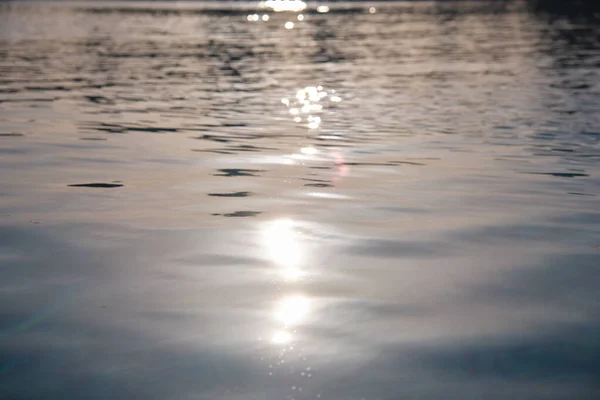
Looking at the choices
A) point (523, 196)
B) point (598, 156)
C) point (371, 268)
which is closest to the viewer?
point (371, 268)

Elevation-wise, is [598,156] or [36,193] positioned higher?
[36,193]

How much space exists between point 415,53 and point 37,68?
17.0m

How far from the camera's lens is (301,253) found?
7.25 meters

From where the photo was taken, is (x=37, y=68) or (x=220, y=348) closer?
(x=220, y=348)

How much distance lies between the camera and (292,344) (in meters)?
5.14

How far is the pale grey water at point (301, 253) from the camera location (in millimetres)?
4805

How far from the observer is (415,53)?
129 ft

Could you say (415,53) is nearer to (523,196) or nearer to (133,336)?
(523,196)

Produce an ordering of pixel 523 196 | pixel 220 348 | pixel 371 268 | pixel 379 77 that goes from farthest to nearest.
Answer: pixel 379 77 → pixel 523 196 → pixel 371 268 → pixel 220 348

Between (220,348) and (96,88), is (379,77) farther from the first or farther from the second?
(220,348)

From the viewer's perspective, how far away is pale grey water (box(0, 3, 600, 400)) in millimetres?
4805

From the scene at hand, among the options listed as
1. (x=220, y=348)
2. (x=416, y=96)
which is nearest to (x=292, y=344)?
(x=220, y=348)

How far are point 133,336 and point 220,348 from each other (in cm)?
58

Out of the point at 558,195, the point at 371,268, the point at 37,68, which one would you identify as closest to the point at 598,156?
the point at 558,195
